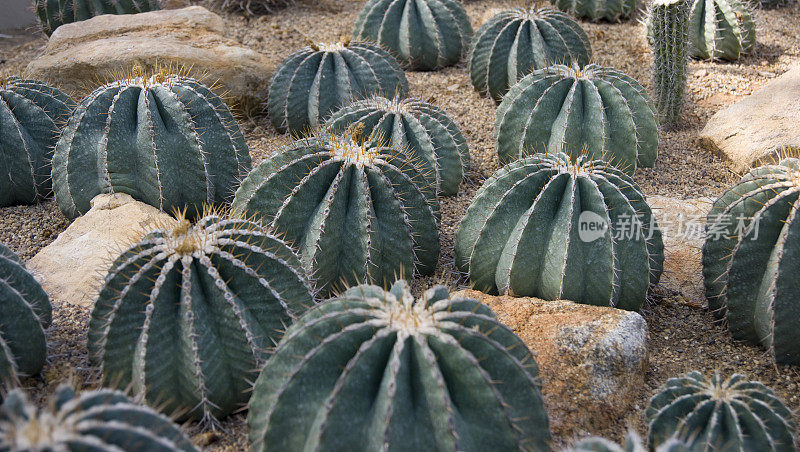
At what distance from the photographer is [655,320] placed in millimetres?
3482

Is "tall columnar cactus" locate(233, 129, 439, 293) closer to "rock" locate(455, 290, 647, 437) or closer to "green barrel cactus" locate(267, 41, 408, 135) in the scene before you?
"rock" locate(455, 290, 647, 437)

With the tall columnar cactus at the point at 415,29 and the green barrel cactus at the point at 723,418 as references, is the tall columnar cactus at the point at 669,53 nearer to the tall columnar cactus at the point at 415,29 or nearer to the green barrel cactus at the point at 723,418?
the tall columnar cactus at the point at 415,29

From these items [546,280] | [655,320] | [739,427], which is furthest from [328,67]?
[739,427]

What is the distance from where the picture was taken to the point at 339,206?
3311 mm

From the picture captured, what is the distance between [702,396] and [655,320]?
3.27ft

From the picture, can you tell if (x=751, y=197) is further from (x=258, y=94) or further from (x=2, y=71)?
(x=2, y=71)

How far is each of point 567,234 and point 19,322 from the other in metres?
2.25

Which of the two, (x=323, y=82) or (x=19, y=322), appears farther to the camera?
(x=323, y=82)

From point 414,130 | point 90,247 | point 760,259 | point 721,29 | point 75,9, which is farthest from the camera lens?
point 75,9

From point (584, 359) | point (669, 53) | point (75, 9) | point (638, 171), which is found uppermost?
point (75, 9)

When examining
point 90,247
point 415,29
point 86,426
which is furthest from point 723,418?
point 415,29

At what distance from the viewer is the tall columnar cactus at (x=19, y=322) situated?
270 cm

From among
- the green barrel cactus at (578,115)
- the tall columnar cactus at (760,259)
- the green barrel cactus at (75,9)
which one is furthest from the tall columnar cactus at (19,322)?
the green barrel cactus at (75,9)

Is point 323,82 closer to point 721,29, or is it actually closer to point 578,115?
point 578,115
